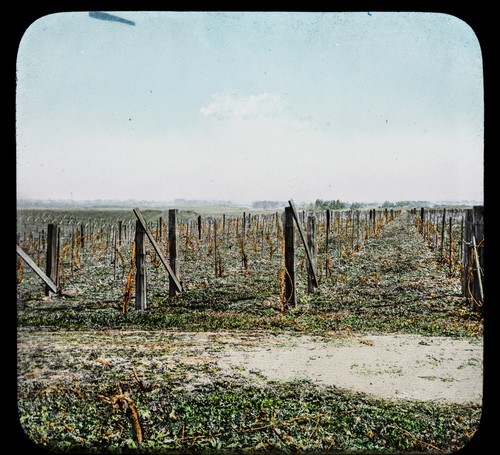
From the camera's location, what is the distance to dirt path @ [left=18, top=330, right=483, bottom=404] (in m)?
3.60

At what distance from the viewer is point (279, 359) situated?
414 centimetres

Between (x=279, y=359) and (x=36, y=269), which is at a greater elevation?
(x=36, y=269)

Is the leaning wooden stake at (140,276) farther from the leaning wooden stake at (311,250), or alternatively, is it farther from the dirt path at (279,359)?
the leaning wooden stake at (311,250)

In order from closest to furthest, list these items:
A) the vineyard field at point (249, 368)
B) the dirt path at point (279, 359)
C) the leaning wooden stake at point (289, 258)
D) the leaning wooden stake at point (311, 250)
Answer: the vineyard field at point (249, 368), the dirt path at point (279, 359), the leaning wooden stake at point (289, 258), the leaning wooden stake at point (311, 250)

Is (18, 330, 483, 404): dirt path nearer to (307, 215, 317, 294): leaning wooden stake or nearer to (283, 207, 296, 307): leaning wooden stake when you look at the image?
(283, 207, 296, 307): leaning wooden stake

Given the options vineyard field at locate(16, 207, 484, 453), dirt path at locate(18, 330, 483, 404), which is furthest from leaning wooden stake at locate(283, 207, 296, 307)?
dirt path at locate(18, 330, 483, 404)

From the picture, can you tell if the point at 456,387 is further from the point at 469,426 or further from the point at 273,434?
the point at 273,434

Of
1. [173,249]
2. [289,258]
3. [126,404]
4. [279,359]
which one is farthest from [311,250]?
[126,404]

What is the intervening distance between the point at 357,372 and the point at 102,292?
4.88 m

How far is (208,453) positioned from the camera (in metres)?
2.75

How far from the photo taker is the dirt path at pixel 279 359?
3.60 metres

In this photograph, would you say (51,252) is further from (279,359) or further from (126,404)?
(126,404)

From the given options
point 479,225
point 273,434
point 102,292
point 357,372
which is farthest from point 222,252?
point 273,434

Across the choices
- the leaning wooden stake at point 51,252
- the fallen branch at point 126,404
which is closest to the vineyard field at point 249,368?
the fallen branch at point 126,404
